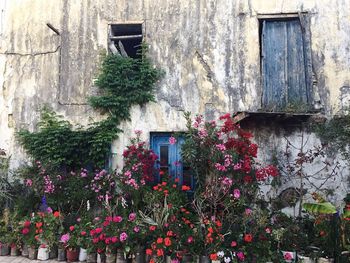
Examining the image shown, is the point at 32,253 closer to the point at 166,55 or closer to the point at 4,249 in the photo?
the point at 4,249

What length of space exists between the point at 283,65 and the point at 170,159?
3.45m

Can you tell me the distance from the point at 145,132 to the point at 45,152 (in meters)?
2.40

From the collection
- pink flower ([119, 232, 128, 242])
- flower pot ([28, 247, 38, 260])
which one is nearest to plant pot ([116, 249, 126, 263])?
pink flower ([119, 232, 128, 242])

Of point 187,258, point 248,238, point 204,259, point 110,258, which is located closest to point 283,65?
point 248,238

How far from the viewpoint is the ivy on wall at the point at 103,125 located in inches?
318

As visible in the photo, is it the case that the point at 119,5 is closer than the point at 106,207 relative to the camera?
No

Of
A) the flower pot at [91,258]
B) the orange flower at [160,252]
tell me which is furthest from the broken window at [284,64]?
the flower pot at [91,258]

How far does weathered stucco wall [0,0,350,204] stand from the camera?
8.03 meters

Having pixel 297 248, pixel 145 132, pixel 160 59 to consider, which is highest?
pixel 160 59

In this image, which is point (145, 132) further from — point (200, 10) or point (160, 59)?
point (200, 10)

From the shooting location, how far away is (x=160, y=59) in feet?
27.8

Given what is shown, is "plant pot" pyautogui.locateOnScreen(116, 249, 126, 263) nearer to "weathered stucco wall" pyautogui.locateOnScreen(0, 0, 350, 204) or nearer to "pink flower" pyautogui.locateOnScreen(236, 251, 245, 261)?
"pink flower" pyautogui.locateOnScreen(236, 251, 245, 261)

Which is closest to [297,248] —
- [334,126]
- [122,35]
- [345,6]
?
[334,126]

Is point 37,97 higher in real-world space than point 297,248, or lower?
higher
